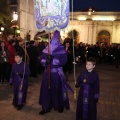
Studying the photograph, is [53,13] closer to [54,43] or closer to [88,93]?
[54,43]

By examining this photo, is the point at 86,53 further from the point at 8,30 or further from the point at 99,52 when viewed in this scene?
the point at 8,30

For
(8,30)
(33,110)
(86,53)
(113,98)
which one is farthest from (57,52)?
(8,30)

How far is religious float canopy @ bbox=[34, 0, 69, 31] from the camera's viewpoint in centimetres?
625

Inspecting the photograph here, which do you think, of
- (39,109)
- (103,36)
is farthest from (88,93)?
(103,36)

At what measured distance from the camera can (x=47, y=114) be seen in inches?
248

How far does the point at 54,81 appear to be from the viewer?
6.30m

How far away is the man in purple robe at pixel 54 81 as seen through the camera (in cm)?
619

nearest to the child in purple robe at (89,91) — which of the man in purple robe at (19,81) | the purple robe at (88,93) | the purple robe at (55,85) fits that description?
the purple robe at (88,93)

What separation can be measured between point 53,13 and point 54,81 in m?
1.71

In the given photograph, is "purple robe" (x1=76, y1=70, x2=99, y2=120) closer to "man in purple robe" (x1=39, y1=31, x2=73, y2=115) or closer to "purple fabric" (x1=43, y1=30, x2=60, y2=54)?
"man in purple robe" (x1=39, y1=31, x2=73, y2=115)

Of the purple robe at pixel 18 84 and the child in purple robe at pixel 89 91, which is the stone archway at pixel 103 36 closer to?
the purple robe at pixel 18 84

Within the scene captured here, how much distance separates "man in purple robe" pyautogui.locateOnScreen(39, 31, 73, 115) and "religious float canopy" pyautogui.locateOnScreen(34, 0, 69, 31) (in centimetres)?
23

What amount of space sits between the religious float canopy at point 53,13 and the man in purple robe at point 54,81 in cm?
23

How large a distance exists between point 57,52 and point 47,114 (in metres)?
1.58
